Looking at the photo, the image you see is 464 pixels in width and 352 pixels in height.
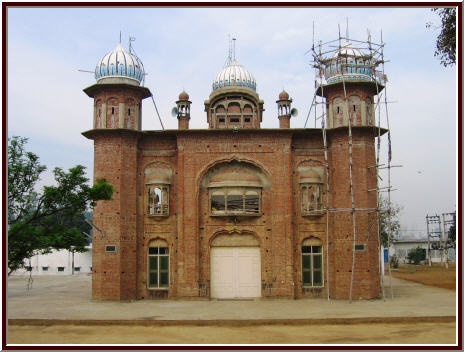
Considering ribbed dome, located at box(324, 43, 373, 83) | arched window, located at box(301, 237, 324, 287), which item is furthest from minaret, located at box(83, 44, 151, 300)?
ribbed dome, located at box(324, 43, 373, 83)

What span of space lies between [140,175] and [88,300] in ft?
22.2

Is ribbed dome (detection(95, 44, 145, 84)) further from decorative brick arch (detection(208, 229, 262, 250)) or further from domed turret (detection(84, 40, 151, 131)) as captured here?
decorative brick arch (detection(208, 229, 262, 250))

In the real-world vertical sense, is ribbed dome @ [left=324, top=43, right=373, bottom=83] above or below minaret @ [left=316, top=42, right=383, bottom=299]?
above

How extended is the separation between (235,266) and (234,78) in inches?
428

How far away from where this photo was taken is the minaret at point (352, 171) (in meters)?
25.2

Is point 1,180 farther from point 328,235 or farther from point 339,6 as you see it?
point 328,235

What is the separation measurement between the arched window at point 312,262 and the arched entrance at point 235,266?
7.45ft

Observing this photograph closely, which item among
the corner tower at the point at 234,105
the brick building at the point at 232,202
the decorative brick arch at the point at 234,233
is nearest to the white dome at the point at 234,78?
the corner tower at the point at 234,105

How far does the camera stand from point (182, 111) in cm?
2838

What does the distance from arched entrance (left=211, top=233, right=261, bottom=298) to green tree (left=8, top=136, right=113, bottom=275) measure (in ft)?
34.0

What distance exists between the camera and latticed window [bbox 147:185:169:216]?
26.8 m

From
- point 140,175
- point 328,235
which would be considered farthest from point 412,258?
point 140,175

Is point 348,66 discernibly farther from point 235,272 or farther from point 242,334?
point 242,334

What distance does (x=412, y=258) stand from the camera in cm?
6956
